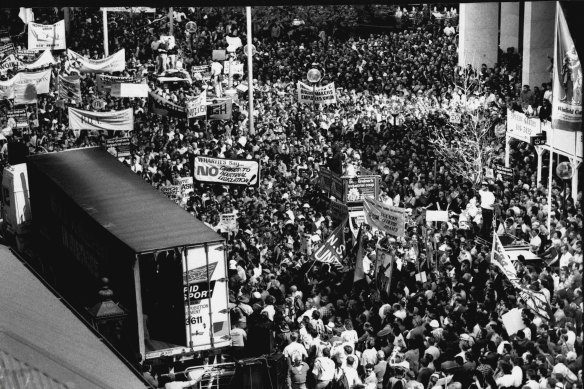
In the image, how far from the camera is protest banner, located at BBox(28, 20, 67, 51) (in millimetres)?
36688

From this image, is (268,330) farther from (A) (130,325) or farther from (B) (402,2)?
(B) (402,2)

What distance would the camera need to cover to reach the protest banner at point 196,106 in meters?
30.6

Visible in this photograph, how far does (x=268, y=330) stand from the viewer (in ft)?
50.2

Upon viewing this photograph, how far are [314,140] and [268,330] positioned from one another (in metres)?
16.0

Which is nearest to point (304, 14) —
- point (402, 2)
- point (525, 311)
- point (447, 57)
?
point (447, 57)

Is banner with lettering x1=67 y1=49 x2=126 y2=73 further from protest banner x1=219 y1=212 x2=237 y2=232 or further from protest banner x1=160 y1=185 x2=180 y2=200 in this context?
protest banner x1=219 y1=212 x2=237 y2=232

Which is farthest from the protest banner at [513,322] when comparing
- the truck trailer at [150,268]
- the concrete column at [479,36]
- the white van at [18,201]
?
the concrete column at [479,36]

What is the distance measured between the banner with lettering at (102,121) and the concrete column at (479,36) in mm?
16307

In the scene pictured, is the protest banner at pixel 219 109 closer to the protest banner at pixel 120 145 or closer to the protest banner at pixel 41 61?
the protest banner at pixel 120 145

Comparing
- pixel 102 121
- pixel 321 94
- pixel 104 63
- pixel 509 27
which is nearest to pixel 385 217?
Result: pixel 102 121

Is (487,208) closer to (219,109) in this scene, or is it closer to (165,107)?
(219,109)

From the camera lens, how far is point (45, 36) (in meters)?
→ 36.8

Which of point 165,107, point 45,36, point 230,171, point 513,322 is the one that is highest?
point 45,36

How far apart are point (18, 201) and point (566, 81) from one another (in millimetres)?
20195
